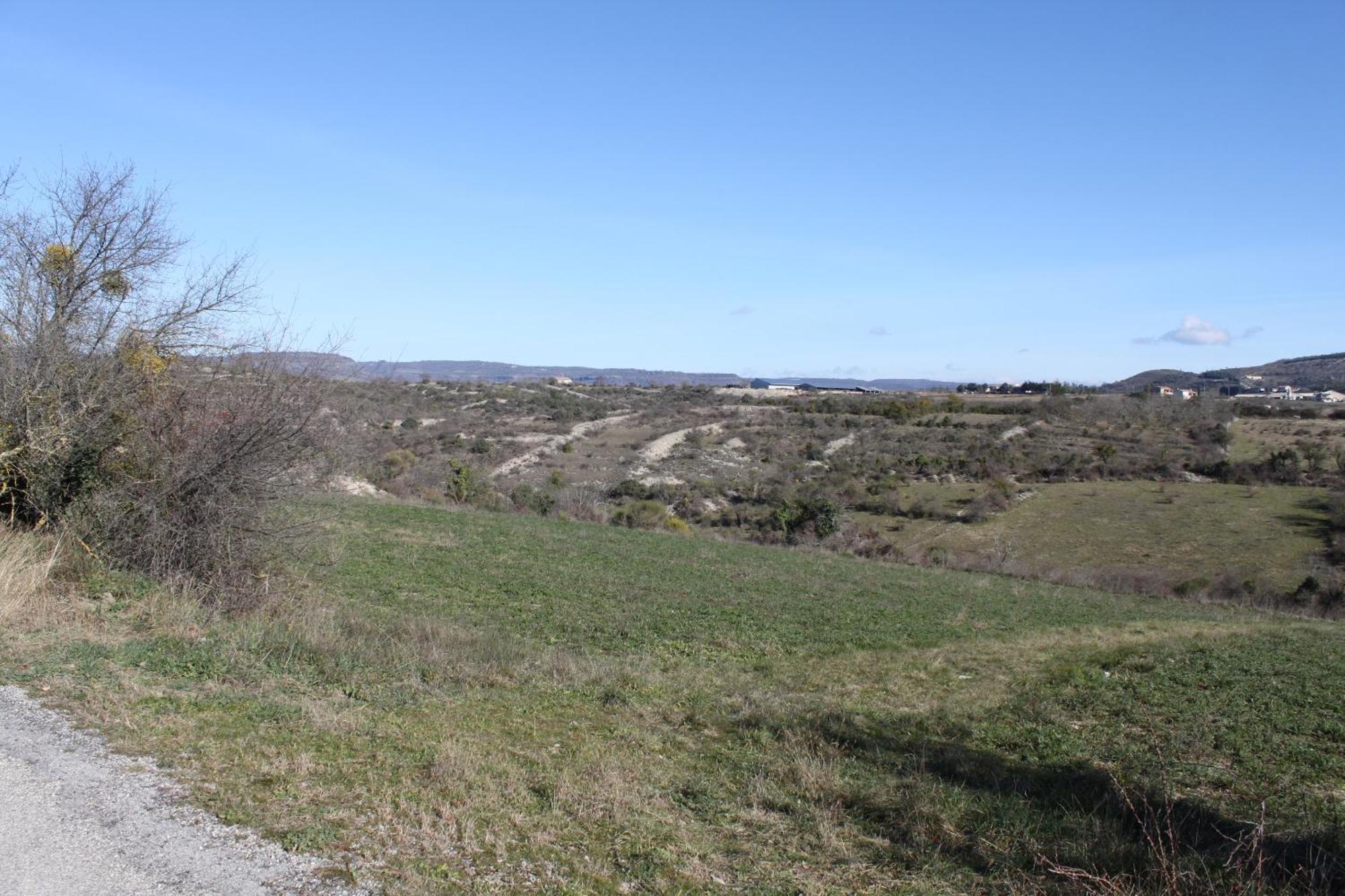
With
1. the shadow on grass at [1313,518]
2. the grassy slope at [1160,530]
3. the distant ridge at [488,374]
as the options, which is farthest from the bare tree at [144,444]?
A: the shadow on grass at [1313,518]

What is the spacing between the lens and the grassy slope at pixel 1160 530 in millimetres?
36844

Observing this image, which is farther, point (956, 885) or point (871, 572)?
point (871, 572)

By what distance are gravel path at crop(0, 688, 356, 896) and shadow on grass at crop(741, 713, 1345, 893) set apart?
3.46 metres

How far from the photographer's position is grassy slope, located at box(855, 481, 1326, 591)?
121 feet

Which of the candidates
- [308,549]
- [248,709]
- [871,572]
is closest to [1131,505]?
[871,572]

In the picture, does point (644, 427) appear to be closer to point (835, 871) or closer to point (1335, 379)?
point (1335, 379)

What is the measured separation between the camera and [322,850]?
4.70 metres

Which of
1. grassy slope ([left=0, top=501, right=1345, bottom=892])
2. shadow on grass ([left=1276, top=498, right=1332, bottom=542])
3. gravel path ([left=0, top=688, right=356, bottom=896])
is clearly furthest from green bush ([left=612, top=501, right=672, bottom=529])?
gravel path ([left=0, top=688, right=356, bottom=896])

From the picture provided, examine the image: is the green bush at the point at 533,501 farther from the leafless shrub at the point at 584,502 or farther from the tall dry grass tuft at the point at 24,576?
the tall dry grass tuft at the point at 24,576

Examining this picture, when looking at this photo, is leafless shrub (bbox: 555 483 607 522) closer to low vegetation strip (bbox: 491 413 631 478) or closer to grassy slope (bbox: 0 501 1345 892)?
low vegetation strip (bbox: 491 413 631 478)

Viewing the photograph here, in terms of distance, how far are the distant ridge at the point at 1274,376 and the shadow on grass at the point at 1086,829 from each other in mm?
84718

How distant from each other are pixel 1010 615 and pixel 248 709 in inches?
652

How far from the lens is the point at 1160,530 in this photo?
137ft

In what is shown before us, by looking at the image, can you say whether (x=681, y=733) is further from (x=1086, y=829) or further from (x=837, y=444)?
(x=837, y=444)
